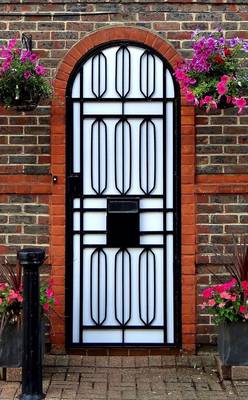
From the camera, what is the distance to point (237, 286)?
234 inches

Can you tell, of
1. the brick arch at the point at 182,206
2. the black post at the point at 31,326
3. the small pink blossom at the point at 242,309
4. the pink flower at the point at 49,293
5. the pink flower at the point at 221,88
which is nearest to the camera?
the black post at the point at 31,326

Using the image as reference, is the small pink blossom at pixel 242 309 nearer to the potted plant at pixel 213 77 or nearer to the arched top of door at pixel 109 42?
the potted plant at pixel 213 77

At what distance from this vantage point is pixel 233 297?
5789mm

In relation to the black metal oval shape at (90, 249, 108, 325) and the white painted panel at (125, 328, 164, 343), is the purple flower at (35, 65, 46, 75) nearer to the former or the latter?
the black metal oval shape at (90, 249, 108, 325)

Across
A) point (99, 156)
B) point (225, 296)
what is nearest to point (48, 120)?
point (99, 156)

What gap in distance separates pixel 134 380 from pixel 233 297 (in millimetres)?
1105

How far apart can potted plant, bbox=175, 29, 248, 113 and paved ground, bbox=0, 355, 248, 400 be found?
228 cm

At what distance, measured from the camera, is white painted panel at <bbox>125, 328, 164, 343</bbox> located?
6609 mm

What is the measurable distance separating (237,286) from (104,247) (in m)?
1.34

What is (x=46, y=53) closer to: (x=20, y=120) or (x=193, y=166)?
(x=20, y=120)

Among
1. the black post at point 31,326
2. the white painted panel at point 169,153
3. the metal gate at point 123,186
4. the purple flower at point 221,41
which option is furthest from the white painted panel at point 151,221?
the purple flower at point 221,41

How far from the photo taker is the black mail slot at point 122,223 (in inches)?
258

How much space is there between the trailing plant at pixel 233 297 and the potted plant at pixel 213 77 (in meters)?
1.33

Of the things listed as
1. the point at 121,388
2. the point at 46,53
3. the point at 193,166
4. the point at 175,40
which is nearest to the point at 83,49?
the point at 46,53
